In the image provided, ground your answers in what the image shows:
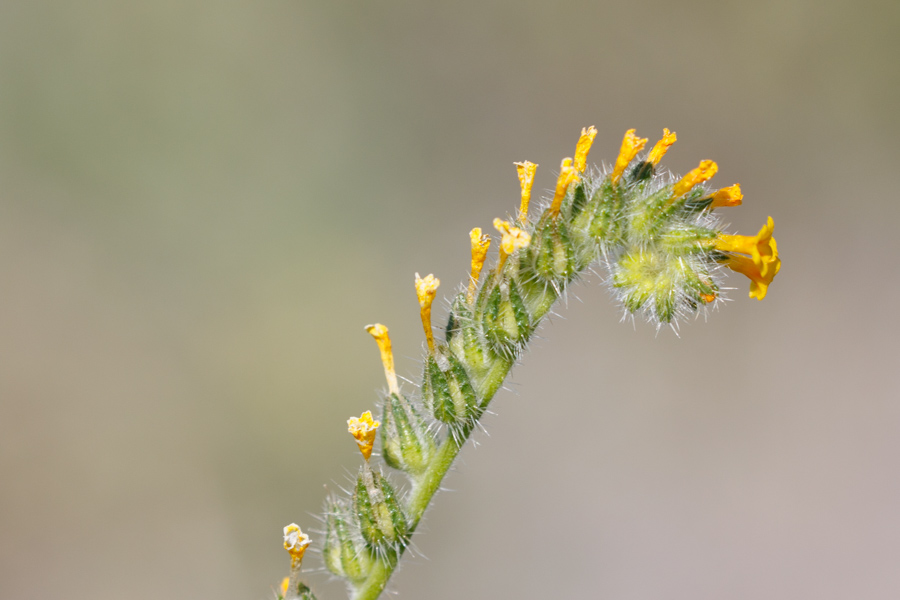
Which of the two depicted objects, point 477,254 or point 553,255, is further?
point 477,254

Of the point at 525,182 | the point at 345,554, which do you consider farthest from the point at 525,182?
the point at 345,554

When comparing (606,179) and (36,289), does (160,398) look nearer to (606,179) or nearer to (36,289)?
(36,289)

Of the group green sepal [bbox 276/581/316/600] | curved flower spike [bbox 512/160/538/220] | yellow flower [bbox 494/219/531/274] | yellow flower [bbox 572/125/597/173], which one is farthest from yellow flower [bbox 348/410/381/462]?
yellow flower [bbox 572/125/597/173]

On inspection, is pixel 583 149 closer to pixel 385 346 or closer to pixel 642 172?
pixel 642 172

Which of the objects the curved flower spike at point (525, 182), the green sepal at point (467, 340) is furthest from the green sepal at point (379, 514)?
the curved flower spike at point (525, 182)

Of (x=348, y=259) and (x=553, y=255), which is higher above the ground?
(x=348, y=259)

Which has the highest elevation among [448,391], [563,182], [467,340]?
[563,182]

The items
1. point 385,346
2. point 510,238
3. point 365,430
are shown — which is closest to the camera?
point 510,238

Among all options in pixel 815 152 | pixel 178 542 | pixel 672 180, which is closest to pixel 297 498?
pixel 178 542
